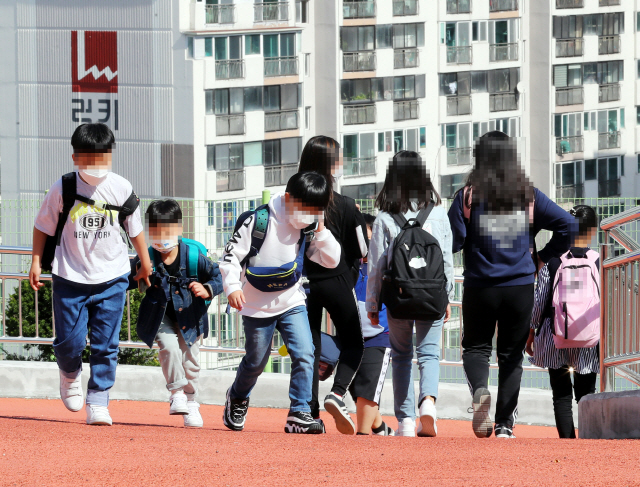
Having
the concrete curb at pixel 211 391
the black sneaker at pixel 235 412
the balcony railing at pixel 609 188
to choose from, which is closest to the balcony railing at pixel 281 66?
the balcony railing at pixel 609 188

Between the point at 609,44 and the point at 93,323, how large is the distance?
197ft

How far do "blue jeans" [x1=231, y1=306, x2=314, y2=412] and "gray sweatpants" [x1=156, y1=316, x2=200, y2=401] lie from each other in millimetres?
763

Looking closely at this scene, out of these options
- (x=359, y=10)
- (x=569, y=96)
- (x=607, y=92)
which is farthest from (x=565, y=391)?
(x=607, y=92)

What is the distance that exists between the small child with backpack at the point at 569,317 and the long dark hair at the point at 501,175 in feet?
3.34

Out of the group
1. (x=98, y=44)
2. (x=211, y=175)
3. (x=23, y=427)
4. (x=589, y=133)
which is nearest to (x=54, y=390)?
(x=23, y=427)

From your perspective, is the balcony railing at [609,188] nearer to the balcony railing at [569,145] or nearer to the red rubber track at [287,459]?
the balcony railing at [569,145]

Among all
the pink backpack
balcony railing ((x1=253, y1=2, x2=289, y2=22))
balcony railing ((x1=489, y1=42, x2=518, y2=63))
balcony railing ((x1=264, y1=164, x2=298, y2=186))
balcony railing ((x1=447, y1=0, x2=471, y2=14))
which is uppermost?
balcony railing ((x1=447, y1=0, x2=471, y2=14))

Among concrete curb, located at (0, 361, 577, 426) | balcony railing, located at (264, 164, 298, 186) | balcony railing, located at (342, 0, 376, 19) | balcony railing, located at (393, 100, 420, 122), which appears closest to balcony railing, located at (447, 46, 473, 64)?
balcony railing, located at (393, 100, 420, 122)

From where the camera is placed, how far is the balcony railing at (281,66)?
183 ft

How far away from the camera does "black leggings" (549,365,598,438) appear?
23.4 ft

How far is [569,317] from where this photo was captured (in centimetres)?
701

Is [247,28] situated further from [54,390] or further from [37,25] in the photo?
[54,390]

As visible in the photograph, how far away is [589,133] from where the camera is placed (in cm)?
6262

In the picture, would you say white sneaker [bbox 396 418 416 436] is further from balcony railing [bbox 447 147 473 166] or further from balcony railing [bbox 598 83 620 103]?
balcony railing [bbox 598 83 620 103]
